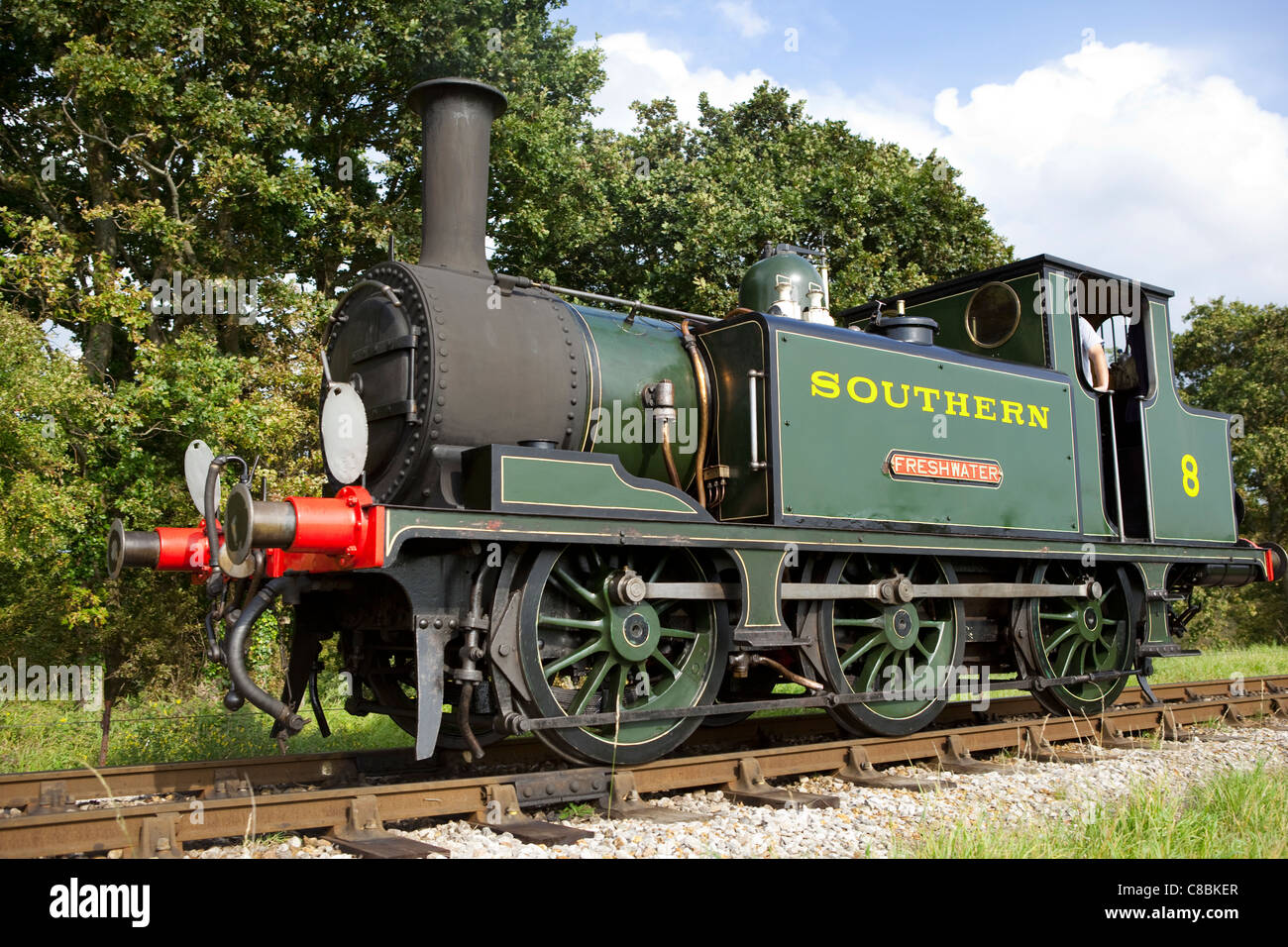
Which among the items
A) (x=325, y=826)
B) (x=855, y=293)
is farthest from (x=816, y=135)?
(x=325, y=826)

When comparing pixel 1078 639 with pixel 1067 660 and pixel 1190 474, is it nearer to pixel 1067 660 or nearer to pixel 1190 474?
pixel 1067 660

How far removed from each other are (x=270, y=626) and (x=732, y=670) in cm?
733

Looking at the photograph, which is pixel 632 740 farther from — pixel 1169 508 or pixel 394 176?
pixel 394 176

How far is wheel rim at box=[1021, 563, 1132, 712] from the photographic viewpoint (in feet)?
24.2

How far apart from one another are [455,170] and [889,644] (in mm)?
3814

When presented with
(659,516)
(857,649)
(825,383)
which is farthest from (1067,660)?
(659,516)

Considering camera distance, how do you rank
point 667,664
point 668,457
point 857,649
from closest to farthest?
point 667,664, point 668,457, point 857,649

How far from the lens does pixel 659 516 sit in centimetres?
541

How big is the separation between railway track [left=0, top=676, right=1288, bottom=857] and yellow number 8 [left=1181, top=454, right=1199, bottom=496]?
179 cm

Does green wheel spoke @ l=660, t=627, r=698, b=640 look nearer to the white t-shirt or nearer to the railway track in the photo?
the railway track

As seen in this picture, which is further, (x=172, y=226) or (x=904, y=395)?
(x=172, y=226)

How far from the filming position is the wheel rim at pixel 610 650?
5.11 meters

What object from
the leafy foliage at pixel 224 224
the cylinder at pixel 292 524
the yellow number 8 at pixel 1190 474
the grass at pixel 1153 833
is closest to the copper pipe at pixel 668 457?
the cylinder at pixel 292 524

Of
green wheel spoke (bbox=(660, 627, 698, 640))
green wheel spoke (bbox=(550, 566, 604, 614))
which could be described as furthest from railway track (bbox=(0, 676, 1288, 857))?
green wheel spoke (bbox=(550, 566, 604, 614))
